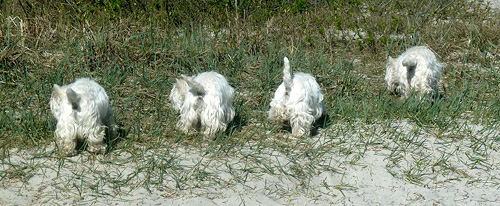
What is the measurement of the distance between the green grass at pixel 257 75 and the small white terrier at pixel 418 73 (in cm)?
22

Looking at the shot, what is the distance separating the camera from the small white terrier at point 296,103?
6.50 m

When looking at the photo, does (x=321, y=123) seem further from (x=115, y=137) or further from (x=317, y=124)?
(x=115, y=137)

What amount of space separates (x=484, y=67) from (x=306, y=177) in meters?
4.58

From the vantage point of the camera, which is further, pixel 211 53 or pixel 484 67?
pixel 484 67

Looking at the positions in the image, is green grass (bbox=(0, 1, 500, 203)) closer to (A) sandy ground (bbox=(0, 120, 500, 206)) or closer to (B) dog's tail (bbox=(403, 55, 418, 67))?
(A) sandy ground (bbox=(0, 120, 500, 206))

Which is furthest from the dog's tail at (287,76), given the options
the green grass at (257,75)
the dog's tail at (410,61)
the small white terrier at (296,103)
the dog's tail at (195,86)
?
the dog's tail at (410,61)

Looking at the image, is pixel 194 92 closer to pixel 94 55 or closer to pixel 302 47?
pixel 94 55

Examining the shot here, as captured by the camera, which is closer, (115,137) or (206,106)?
(206,106)

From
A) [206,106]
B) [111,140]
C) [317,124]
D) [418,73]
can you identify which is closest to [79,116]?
[111,140]

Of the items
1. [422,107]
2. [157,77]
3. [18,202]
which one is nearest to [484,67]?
[422,107]

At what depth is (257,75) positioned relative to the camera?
8492 millimetres

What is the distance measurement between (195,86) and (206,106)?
244 millimetres

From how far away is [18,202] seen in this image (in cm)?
523

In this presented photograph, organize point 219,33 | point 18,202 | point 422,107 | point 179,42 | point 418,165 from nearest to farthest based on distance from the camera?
point 18,202 < point 418,165 < point 422,107 < point 179,42 < point 219,33
